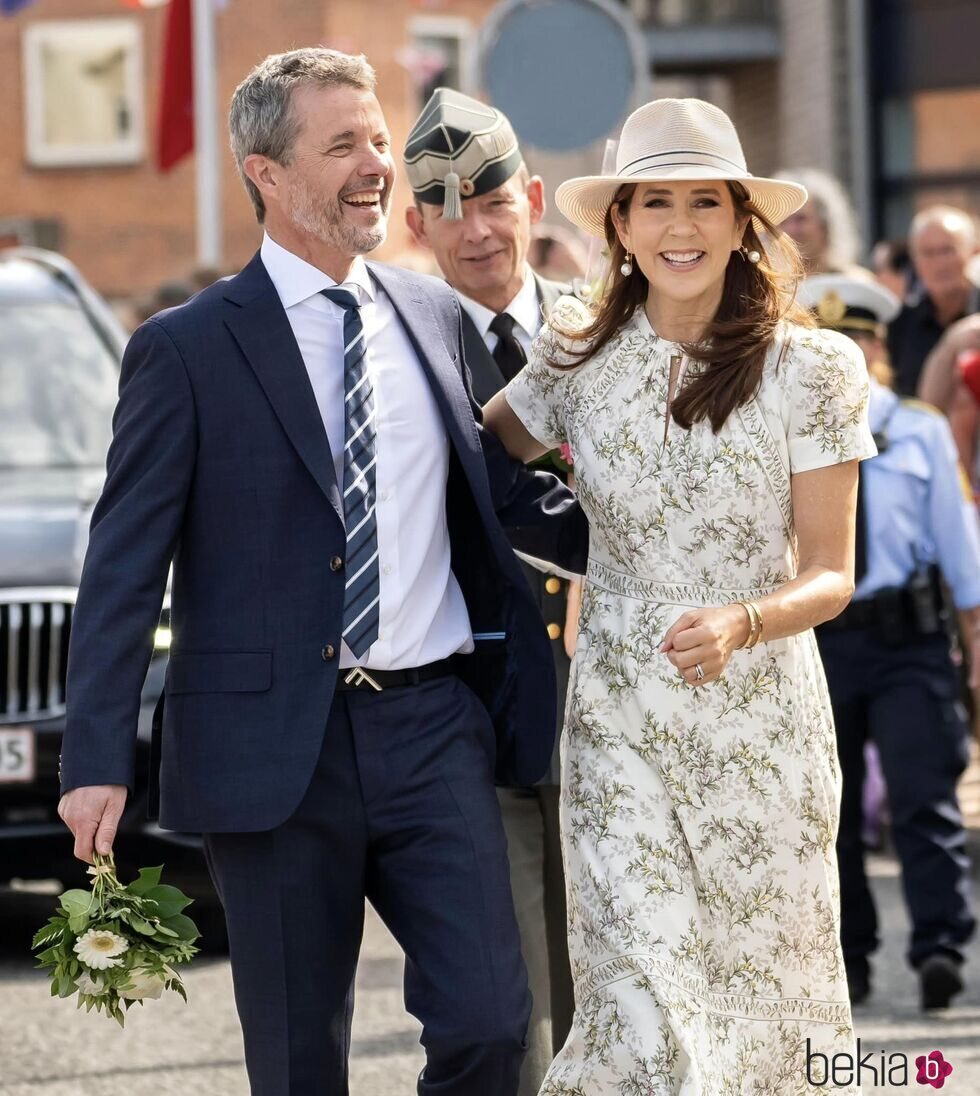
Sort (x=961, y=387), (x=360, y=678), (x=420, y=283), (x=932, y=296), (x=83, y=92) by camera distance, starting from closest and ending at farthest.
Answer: (x=360, y=678) → (x=420, y=283) → (x=961, y=387) → (x=932, y=296) → (x=83, y=92)

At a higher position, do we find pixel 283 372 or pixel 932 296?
pixel 932 296

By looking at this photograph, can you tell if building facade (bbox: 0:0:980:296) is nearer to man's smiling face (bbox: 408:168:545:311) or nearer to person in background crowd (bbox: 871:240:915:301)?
person in background crowd (bbox: 871:240:915:301)

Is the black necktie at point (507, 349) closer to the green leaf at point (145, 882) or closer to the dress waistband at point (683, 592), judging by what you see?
the dress waistband at point (683, 592)

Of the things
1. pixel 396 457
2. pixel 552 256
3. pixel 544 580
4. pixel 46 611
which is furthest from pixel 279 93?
pixel 552 256

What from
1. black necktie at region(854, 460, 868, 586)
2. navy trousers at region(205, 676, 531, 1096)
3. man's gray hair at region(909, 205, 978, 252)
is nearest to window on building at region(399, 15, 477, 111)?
man's gray hair at region(909, 205, 978, 252)

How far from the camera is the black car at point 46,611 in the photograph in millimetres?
7414

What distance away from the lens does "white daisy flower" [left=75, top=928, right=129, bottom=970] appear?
4.15 m

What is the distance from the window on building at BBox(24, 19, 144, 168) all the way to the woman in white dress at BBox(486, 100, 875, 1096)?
25306 mm

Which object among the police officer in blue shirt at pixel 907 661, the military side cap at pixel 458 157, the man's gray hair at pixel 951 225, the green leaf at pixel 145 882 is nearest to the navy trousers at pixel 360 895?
the green leaf at pixel 145 882

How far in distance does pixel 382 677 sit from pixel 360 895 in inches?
15.6

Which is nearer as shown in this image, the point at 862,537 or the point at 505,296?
the point at 505,296

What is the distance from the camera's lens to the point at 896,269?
42.7 ft

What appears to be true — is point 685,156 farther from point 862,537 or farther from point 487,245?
point 862,537

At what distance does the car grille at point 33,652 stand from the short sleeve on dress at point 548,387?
3113mm
